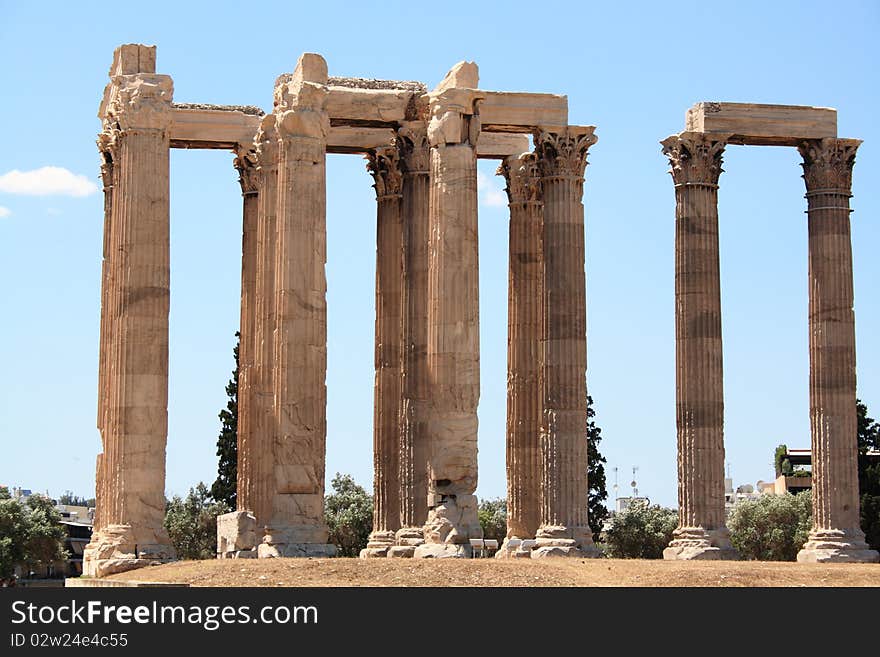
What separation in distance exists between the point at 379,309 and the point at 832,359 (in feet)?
59.4

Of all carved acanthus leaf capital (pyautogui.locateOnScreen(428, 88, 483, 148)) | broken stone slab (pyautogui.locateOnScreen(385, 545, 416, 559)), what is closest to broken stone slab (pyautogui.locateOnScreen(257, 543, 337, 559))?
broken stone slab (pyautogui.locateOnScreen(385, 545, 416, 559))

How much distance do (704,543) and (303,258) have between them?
19728 millimetres

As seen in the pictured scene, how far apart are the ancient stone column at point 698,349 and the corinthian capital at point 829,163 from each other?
3.99 m

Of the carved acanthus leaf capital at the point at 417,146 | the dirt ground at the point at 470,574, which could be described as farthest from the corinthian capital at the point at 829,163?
the dirt ground at the point at 470,574

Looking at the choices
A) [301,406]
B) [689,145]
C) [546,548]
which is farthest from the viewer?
[689,145]

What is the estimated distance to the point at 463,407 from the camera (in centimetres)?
6359

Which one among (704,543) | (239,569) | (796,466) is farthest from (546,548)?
(796,466)

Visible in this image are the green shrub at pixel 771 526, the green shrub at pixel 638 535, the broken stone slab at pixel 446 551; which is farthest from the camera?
the green shrub at pixel 638 535

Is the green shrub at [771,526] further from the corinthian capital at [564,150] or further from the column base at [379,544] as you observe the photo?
the corinthian capital at [564,150]

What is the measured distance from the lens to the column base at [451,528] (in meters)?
62.3

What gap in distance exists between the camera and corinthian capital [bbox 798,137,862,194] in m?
75.0

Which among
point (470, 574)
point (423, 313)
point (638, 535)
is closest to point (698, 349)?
point (423, 313)

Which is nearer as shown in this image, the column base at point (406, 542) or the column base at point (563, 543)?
the column base at point (406, 542)
